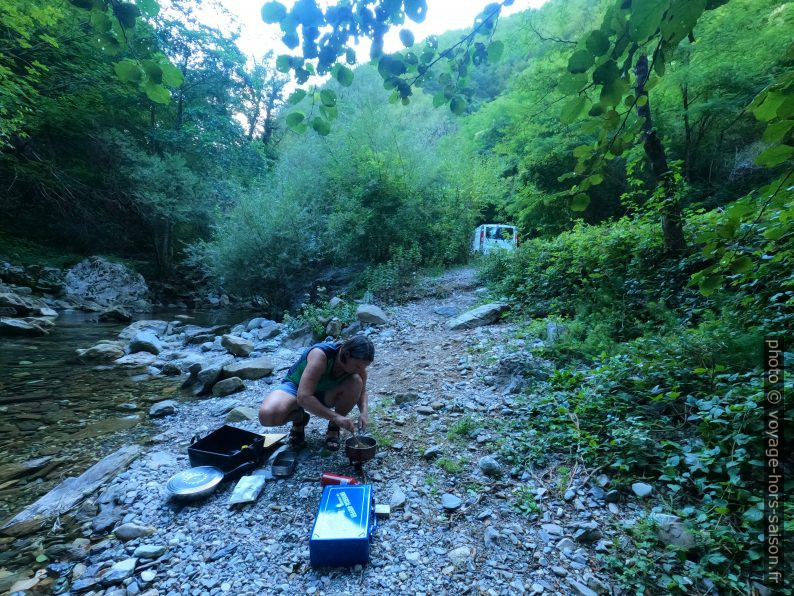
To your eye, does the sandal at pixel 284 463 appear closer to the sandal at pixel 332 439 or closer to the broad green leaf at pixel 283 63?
the sandal at pixel 332 439

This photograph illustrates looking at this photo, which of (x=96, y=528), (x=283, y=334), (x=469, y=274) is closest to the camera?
(x=96, y=528)

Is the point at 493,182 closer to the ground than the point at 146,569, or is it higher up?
higher up

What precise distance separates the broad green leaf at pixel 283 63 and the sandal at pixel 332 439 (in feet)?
8.96

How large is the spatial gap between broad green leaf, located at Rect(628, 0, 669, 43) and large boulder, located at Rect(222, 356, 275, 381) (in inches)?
236

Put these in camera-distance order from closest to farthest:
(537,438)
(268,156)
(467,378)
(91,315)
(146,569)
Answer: (146,569)
(537,438)
(467,378)
(91,315)
(268,156)

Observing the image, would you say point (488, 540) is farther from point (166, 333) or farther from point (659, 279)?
point (166, 333)

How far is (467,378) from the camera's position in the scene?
4.45 meters

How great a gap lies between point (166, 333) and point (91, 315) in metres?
3.88

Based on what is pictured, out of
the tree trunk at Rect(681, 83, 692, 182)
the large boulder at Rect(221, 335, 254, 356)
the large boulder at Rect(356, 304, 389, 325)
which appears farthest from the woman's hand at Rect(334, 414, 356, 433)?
the tree trunk at Rect(681, 83, 692, 182)

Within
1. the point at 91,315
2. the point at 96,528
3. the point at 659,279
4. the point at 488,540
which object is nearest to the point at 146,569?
the point at 96,528

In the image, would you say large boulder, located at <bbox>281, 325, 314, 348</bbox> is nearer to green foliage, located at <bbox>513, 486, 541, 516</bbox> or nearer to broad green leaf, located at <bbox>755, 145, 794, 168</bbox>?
green foliage, located at <bbox>513, 486, 541, 516</bbox>

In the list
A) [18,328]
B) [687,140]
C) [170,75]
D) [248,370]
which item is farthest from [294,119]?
[687,140]

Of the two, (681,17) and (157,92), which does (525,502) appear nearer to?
(681,17)

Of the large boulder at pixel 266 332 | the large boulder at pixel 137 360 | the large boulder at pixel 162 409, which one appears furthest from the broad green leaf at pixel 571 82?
the large boulder at pixel 266 332
